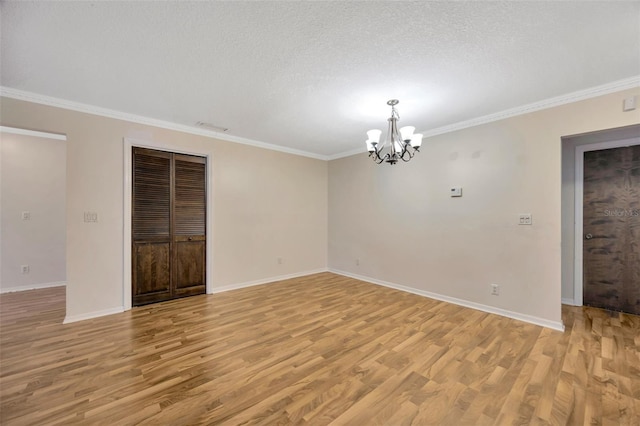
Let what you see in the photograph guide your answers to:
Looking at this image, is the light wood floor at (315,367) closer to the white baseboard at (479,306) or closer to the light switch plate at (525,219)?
the white baseboard at (479,306)

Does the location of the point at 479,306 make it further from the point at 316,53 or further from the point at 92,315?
the point at 92,315

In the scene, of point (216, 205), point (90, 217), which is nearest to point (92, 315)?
point (90, 217)

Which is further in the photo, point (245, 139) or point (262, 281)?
point (262, 281)

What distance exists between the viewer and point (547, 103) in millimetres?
2910

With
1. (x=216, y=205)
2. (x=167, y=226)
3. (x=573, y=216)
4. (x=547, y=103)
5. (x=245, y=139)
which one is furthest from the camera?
(x=245, y=139)

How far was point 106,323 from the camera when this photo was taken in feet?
9.75

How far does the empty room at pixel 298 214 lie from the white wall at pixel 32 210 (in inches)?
1.1

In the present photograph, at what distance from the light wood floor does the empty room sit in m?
0.02

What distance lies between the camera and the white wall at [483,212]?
290cm

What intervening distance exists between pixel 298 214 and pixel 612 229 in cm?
480

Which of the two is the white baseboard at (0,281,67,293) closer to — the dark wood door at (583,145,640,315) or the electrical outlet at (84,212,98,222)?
the electrical outlet at (84,212,98,222)

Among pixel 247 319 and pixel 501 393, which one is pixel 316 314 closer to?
pixel 247 319

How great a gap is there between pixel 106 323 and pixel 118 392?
5.12 feet

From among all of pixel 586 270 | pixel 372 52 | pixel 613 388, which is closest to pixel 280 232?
pixel 372 52
